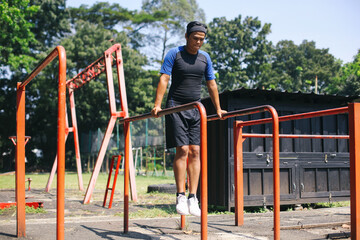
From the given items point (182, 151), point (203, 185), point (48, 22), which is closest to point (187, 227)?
point (182, 151)

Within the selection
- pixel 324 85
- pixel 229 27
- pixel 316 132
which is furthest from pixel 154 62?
pixel 316 132

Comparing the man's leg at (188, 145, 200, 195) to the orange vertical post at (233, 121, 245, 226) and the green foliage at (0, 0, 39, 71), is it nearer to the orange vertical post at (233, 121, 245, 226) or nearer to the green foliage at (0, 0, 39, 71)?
the orange vertical post at (233, 121, 245, 226)

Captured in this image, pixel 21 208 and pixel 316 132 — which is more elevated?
pixel 316 132

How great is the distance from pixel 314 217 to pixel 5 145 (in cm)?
2367

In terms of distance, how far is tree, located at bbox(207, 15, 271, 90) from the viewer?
42906mm

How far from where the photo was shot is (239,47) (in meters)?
43.9

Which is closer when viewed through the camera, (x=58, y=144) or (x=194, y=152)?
(x=58, y=144)

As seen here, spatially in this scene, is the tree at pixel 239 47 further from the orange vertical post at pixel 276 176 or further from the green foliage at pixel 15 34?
the orange vertical post at pixel 276 176

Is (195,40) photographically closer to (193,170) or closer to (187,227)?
(193,170)

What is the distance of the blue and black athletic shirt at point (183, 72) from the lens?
155 inches

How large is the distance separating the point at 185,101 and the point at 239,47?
135 ft

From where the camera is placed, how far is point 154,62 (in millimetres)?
35000

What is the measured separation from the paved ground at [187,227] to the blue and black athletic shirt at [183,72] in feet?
4.80

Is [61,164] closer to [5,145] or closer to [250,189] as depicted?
[250,189]
